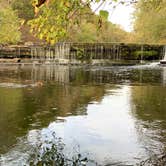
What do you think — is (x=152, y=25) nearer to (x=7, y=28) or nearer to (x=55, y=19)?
(x=7, y=28)

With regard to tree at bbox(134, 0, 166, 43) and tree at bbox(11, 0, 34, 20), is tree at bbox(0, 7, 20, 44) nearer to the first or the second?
tree at bbox(134, 0, 166, 43)

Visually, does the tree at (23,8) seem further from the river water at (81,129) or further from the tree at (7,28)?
the river water at (81,129)

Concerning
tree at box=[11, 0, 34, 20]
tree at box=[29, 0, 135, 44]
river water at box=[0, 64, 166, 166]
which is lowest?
river water at box=[0, 64, 166, 166]

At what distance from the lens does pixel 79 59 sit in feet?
162

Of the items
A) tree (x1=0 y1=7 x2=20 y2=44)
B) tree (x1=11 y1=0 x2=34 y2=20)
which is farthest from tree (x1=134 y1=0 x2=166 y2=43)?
tree (x1=11 y1=0 x2=34 y2=20)

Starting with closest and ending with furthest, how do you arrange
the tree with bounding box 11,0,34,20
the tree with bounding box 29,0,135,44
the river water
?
the tree with bounding box 29,0,135,44, the river water, the tree with bounding box 11,0,34,20

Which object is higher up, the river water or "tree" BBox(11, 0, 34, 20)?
"tree" BBox(11, 0, 34, 20)

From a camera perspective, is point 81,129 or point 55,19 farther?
point 81,129

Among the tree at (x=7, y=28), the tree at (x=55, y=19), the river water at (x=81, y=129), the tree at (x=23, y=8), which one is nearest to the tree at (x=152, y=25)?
the tree at (x=7, y=28)

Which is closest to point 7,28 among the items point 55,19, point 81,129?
point 81,129

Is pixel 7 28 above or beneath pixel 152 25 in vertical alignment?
beneath

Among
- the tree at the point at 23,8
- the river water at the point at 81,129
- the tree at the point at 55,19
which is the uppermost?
the tree at the point at 23,8

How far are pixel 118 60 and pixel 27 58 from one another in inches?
440

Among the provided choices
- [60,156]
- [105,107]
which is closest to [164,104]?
[105,107]
